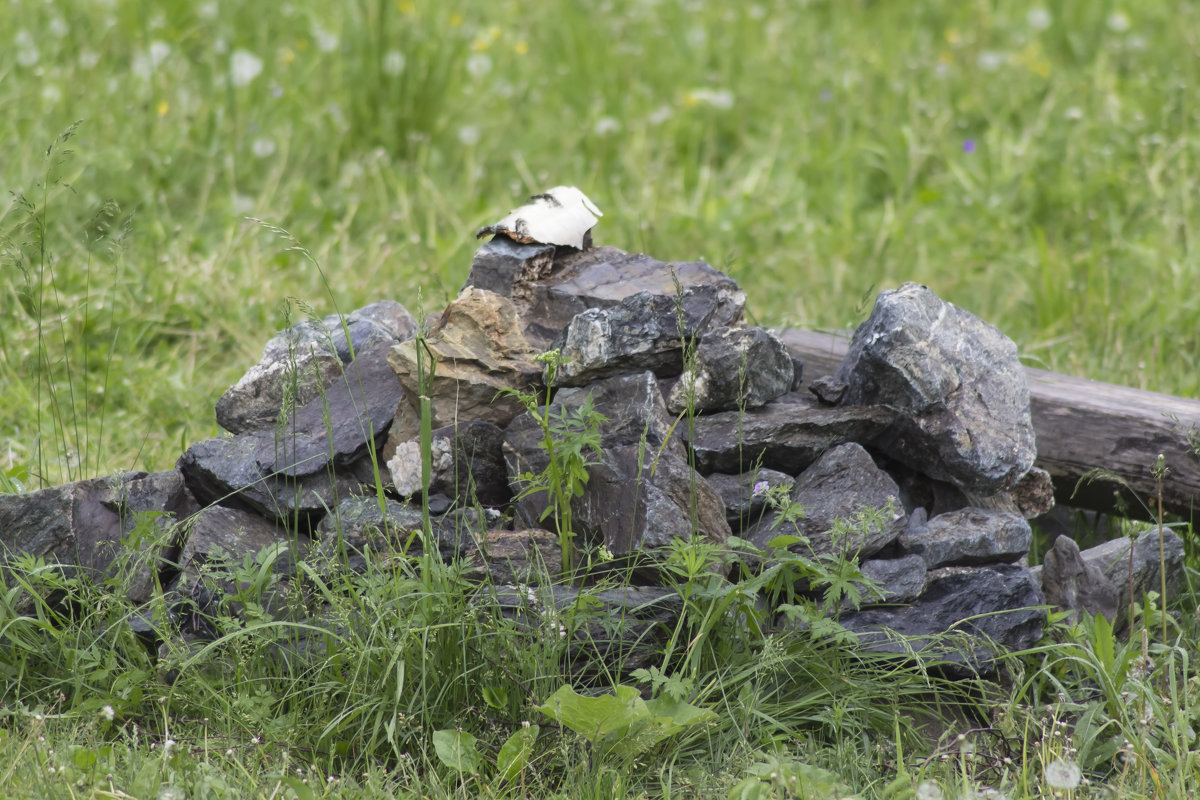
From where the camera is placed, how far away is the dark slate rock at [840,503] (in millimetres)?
2609

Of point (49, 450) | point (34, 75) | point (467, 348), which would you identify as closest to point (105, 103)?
point (34, 75)

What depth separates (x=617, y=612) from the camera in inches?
96.3

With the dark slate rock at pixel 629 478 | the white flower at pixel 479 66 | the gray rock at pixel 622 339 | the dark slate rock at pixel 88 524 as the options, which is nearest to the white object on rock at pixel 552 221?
the gray rock at pixel 622 339

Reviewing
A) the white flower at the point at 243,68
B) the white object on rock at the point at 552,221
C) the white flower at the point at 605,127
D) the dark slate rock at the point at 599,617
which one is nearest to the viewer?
the dark slate rock at the point at 599,617

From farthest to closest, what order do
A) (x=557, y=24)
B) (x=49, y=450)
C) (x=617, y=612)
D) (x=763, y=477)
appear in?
(x=557, y=24), (x=49, y=450), (x=763, y=477), (x=617, y=612)

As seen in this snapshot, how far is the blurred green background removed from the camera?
4.44 m

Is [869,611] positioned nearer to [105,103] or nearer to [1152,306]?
[1152,306]

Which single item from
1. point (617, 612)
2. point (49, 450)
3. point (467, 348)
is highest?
point (467, 348)

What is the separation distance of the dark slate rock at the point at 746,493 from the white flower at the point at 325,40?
4674 millimetres

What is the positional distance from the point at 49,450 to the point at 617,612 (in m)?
2.09

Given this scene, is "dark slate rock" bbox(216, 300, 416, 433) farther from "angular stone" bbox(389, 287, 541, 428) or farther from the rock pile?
"angular stone" bbox(389, 287, 541, 428)

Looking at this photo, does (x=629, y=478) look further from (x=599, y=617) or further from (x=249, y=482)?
(x=249, y=482)

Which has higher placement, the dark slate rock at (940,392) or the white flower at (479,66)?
the white flower at (479,66)

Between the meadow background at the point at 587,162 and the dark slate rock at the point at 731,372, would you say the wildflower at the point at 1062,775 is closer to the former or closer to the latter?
the dark slate rock at the point at 731,372
